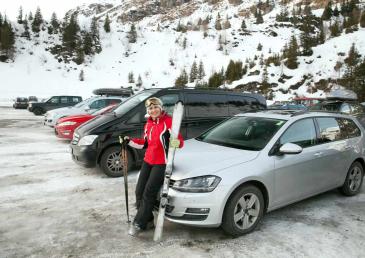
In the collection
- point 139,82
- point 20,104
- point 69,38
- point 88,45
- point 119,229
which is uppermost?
point 69,38

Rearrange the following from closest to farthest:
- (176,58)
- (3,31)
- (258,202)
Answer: (258,202)
(3,31)
(176,58)

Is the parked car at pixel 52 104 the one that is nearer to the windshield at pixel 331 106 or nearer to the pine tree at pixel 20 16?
the windshield at pixel 331 106

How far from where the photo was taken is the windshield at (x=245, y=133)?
4.62 meters

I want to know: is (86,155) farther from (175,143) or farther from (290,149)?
(290,149)

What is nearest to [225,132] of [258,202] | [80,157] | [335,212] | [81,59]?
[258,202]

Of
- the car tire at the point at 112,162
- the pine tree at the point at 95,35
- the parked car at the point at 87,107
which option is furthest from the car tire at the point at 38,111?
the pine tree at the point at 95,35

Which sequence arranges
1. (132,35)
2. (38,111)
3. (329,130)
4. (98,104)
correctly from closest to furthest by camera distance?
A: (329,130) → (98,104) → (38,111) → (132,35)

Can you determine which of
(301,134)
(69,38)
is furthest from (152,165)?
(69,38)

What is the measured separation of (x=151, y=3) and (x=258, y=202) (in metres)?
177

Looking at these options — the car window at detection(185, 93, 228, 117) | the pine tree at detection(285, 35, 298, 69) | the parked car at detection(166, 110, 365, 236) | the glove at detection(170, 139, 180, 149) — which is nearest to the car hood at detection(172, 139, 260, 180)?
the parked car at detection(166, 110, 365, 236)

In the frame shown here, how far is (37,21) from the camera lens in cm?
5262

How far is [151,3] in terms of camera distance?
168 meters

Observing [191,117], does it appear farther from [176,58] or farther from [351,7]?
[351,7]

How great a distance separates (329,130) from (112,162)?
4.05m
